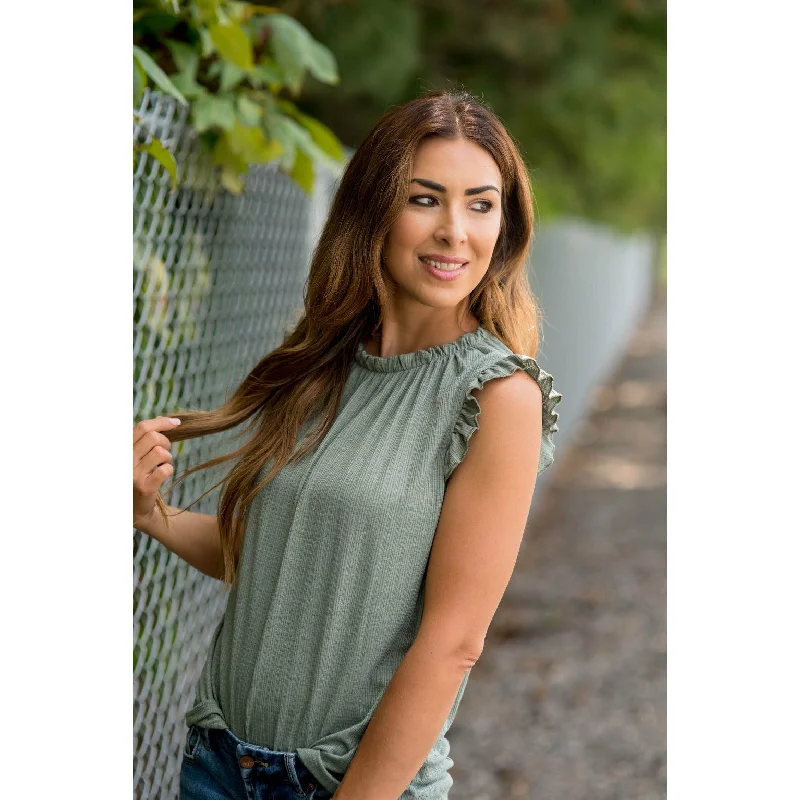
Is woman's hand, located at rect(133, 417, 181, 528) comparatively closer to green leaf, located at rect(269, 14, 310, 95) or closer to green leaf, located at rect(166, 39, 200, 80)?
green leaf, located at rect(166, 39, 200, 80)

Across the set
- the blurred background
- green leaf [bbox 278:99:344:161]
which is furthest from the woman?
green leaf [bbox 278:99:344:161]

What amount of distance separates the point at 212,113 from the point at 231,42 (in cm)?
16

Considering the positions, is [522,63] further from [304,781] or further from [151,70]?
[304,781]

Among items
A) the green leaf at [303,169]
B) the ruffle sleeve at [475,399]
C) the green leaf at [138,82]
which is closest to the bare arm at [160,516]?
the ruffle sleeve at [475,399]

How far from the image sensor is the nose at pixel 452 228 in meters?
1.81

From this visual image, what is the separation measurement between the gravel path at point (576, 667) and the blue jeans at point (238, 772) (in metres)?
2.55

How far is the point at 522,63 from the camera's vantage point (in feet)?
22.7

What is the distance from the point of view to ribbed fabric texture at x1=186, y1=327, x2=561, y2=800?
5.68 feet

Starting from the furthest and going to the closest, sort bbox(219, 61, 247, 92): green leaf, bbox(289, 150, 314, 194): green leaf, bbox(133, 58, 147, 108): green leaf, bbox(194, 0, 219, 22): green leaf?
bbox(289, 150, 314, 194): green leaf < bbox(219, 61, 247, 92): green leaf < bbox(194, 0, 219, 22): green leaf < bbox(133, 58, 147, 108): green leaf
